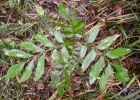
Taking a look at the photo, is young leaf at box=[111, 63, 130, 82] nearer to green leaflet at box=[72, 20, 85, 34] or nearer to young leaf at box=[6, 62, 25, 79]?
Result: green leaflet at box=[72, 20, 85, 34]

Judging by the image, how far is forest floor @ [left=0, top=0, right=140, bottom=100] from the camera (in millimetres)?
1474

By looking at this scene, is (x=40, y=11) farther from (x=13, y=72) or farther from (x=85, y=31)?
(x=13, y=72)

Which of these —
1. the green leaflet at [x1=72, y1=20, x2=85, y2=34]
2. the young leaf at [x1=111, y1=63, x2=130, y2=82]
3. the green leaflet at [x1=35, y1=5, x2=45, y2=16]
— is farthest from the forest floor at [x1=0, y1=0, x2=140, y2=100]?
the green leaflet at [x1=72, y1=20, x2=85, y2=34]

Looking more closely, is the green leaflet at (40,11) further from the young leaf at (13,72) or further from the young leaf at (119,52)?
the young leaf at (119,52)

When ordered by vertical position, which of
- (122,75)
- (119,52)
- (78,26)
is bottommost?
(122,75)

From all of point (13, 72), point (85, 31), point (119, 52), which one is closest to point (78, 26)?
point (119, 52)

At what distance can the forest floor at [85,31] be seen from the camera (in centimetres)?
147

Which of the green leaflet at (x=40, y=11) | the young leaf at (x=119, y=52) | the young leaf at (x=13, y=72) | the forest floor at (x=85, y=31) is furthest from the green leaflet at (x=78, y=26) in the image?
the green leaflet at (x=40, y=11)

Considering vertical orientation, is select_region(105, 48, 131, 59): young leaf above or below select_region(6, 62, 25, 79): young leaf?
above

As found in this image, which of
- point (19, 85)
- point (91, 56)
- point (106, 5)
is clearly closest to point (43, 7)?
point (106, 5)

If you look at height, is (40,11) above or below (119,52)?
above

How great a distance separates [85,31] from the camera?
1638mm

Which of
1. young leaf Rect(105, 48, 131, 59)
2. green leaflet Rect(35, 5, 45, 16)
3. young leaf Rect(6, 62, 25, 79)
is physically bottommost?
young leaf Rect(6, 62, 25, 79)

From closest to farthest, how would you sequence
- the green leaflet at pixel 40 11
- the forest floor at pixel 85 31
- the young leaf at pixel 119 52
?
1. the young leaf at pixel 119 52
2. the forest floor at pixel 85 31
3. the green leaflet at pixel 40 11
